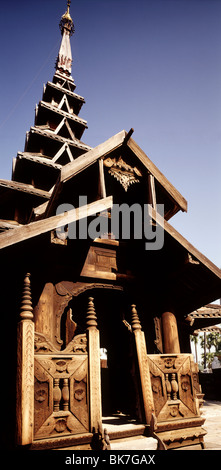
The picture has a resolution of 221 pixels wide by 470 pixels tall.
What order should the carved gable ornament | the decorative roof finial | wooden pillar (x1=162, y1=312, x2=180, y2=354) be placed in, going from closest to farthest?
wooden pillar (x1=162, y1=312, x2=180, y2=354)
the carved gable ornament
the decorative roof finial

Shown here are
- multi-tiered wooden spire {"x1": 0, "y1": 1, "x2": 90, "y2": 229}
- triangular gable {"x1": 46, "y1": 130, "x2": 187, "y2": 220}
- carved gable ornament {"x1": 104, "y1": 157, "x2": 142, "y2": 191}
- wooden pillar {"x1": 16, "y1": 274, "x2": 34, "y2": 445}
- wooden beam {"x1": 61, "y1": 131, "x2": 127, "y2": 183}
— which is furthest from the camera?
multi-tiered wooden spire {"x1": 0, "y1": 1, "x2": 90, "y2": 229}

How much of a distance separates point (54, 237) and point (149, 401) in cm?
305

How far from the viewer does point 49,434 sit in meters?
3.49

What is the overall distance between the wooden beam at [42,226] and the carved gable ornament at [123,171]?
5.97 ft

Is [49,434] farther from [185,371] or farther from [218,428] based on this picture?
[218,428]

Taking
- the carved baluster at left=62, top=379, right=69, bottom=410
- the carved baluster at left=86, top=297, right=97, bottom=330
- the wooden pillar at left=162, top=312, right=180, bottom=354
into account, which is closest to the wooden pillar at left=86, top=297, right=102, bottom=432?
the carved baluster at left=86, top=297, right=97, bottom=330

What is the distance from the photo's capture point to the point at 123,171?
681cm

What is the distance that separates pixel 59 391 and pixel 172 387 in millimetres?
1990

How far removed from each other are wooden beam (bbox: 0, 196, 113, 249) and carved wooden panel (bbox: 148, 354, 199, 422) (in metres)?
2.68

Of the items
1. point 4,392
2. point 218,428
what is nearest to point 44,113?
point 4,392

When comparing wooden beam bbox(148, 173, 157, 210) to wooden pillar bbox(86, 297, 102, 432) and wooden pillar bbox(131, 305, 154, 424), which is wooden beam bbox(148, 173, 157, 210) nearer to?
wooden pillar bbox(131, 305, 154, 424)

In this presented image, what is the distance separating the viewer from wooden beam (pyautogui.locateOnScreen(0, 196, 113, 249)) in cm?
382

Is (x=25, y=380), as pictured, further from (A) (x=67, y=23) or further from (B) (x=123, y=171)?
(A) (x=67, y=23)

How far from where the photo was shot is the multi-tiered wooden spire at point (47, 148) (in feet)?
34.5
